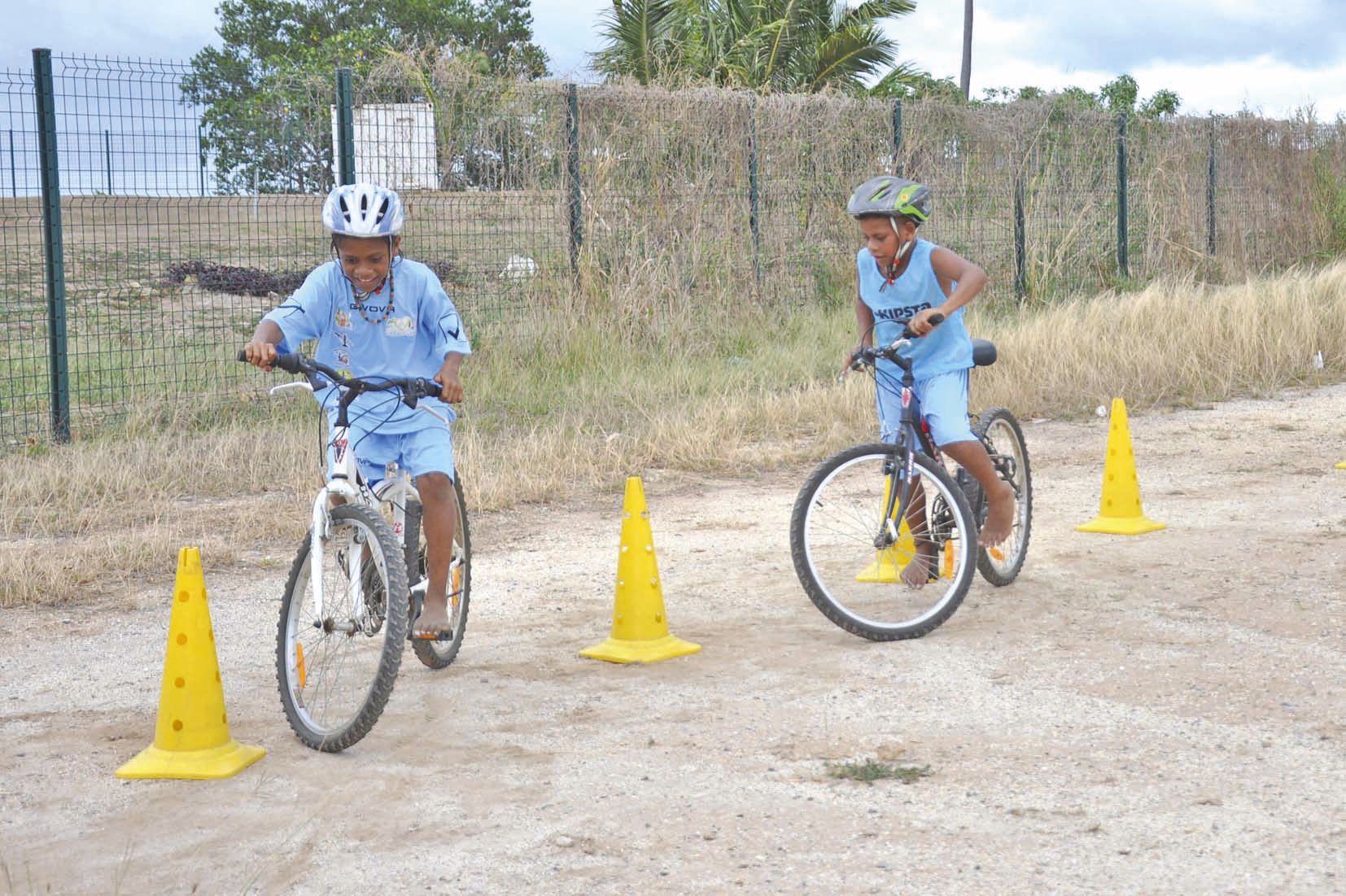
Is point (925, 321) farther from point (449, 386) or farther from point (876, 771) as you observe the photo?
point (876, 771)

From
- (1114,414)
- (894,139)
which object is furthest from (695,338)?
(1114,414)

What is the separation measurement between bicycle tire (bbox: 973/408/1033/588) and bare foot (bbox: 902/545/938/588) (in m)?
0.21

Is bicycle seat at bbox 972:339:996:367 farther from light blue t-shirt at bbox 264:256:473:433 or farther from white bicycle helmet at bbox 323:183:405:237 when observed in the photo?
white bicycle helmet at bbox 323:183:405:237

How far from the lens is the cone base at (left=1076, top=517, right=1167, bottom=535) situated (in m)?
7.70

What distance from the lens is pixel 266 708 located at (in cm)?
528

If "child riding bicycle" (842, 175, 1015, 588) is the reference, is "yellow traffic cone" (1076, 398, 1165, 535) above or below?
below

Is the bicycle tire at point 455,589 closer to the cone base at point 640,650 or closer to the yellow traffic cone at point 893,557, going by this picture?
the cone base at point 640,650

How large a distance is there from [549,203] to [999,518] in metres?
7.71

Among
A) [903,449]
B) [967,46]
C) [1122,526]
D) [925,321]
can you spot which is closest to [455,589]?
[903,449]

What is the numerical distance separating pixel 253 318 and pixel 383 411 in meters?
8.33

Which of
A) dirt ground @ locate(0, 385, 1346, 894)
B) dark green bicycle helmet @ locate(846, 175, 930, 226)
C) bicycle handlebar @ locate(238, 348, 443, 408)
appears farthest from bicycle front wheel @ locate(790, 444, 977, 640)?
bicycle handlebar @ locate(238, 348, 443, 408)

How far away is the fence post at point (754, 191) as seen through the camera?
1475 centimetres

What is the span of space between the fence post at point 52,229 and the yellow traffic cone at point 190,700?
243 inches

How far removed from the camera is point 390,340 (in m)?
5.21
